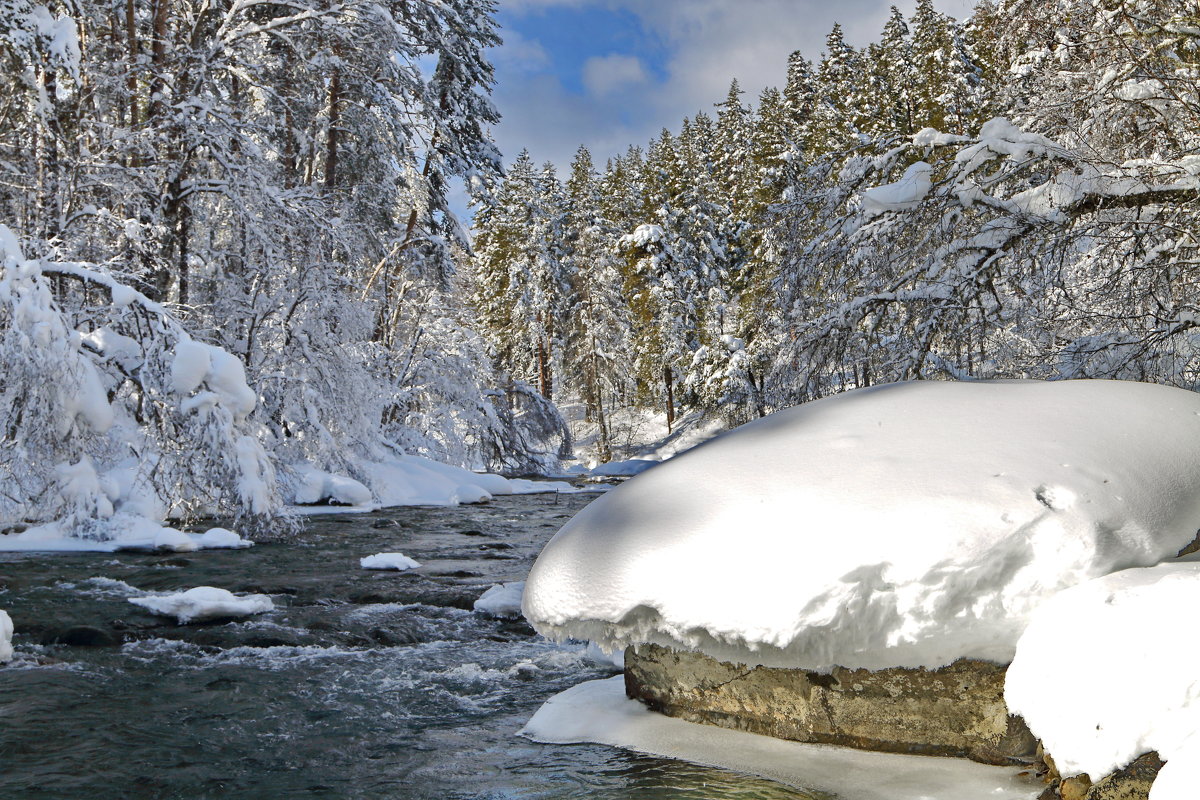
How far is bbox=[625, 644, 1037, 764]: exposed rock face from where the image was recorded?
3236 millimetres

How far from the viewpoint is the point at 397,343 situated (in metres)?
23.9

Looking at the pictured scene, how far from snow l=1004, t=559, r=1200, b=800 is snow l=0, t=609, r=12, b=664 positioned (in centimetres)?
581

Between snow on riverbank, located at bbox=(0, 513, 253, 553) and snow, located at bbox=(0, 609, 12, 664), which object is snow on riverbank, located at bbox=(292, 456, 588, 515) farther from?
snow, located at bbox=(0, 609, 12, 664)

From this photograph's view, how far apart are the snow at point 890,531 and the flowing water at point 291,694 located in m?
0.63

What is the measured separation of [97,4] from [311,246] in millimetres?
4914

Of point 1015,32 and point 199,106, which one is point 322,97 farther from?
point 1015,32

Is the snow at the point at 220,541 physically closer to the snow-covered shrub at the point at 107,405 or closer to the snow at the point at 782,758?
the snow-covered shrub at the point at 107,405

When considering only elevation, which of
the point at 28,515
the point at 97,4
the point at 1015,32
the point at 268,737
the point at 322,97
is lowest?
the point at 268,737

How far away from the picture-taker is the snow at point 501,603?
7.29 m

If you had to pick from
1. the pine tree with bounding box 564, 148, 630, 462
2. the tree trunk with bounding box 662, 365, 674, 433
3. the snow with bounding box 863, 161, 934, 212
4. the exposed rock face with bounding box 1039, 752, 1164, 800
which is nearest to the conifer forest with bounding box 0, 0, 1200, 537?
the snow with bounding box 863, 161, 934, 212

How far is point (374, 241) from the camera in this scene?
19.4m

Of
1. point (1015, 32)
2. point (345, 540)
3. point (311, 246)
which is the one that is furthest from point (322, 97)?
point (1015, 32)

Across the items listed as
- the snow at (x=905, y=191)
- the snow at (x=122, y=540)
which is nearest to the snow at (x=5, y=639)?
the snow at (x=122, y=540)

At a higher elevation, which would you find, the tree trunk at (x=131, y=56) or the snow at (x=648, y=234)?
the snow at (x=648, y=234)
